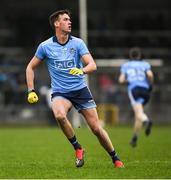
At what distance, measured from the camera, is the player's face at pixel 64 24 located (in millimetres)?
11631

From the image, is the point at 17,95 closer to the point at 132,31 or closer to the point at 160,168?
the point at 132,31

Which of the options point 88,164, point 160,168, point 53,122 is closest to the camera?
point 160,168

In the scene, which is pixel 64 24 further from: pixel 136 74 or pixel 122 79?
pixel 136 74

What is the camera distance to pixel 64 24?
11.6 meters

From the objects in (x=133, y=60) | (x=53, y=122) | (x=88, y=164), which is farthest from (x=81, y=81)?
(x=53, y=122)

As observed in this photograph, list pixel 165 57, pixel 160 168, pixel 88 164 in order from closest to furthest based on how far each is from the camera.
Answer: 1. pixel 160 168
2. pixel 88 164
3. pixel 165 57

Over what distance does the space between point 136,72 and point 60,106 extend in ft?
28.0

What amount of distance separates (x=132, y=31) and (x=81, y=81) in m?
25.8

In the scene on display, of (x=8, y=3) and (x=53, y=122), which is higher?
(x=8, y=3)

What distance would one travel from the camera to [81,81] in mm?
11727

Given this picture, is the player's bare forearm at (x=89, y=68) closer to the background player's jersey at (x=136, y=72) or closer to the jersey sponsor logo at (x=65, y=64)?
the jersey sponsor logo at (x=65, y=64)

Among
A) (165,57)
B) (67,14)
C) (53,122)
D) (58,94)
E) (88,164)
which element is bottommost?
(53,122)

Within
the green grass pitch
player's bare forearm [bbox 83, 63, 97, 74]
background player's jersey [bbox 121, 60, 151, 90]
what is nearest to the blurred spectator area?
background player's jersey [bbox 121, 60, 151, 90]

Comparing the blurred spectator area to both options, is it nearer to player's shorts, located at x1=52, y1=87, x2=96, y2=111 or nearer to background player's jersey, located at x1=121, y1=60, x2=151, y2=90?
background player's jersey, located at x1=121, y1=60, x2=151, y2=90
